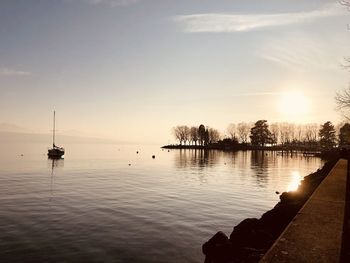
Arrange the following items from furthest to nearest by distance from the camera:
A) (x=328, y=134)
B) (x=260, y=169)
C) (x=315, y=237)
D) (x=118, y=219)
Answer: (x=328, y=134)
(x=260, y=169)
(x=118, y=219)
(x=315, y=237)

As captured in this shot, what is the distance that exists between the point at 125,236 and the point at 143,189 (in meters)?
24.4

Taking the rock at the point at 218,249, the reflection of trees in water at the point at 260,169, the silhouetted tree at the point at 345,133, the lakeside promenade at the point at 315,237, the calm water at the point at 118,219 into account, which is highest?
the silhouetted tree at the point at 345,133

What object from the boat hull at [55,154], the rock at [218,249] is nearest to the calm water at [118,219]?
the rock at [218,249]

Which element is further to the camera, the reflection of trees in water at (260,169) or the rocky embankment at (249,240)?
the reflection of trees in water at (260,169)

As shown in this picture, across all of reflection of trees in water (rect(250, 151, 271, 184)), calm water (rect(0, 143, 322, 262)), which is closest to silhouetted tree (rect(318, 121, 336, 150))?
reflection of trees in water (rect(250, 151, 271, 184))

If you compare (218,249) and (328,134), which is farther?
(328,134)

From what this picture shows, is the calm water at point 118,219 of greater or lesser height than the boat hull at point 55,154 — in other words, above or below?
below

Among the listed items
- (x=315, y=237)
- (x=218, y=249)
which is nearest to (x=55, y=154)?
(x=218, y=249)

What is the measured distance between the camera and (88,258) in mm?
18250

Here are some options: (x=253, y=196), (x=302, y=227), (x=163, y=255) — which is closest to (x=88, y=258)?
(x=163, y=255)

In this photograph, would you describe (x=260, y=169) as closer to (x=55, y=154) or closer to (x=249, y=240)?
(x=249, y=240)

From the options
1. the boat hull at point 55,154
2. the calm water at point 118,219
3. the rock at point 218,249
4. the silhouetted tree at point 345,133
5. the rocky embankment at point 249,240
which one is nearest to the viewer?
the rocky embankment at point 249,240

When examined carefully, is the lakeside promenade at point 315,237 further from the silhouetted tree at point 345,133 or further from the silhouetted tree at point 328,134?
the silhouetted tree at point 328,134

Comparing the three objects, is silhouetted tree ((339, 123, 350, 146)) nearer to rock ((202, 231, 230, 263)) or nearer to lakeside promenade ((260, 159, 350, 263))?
lakeside promenade ((260, 159, 350, 263))
